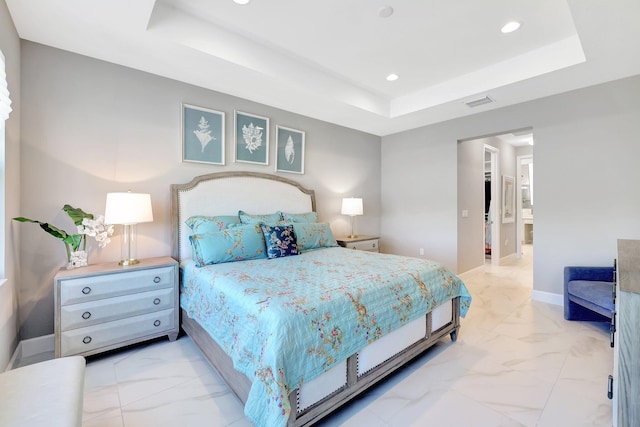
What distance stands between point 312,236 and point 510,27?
2.68 metres

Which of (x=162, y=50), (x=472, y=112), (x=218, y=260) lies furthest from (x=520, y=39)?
(x=218, y=260)

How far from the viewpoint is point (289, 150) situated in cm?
391

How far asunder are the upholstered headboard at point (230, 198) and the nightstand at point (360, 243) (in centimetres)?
65

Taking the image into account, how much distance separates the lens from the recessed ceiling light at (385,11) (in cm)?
221

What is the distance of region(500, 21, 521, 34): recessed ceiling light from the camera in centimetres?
239

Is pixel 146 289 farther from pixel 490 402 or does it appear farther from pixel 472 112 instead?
pixel 472 112

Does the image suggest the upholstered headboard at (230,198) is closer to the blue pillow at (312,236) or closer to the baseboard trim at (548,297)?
the blue pillow at (312,236)

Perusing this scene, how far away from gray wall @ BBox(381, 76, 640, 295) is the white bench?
14.5 ft

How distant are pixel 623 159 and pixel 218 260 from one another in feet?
13.9

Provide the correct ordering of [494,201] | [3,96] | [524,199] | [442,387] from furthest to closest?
[524,199] → [494,201] → [442,387] → [3,96]

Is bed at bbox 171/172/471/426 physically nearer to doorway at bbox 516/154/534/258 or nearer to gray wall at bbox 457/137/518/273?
gray wall at bbox 457/137/518/273

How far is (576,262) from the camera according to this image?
10.7 feet

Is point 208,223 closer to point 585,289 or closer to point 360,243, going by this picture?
point 360,243

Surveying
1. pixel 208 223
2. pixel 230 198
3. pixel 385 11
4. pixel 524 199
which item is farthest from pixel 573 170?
pixel 524 199
